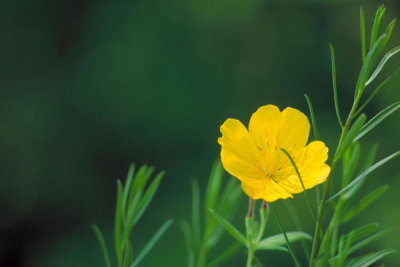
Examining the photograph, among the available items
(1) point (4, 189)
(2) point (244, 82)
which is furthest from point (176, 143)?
(1) point (4, 189)

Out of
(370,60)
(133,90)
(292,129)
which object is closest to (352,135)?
(370,60)

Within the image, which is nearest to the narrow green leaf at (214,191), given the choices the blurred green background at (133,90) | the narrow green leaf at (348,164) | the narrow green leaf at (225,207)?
the narrow green leaf at (225,207)

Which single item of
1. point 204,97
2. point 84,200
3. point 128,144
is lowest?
point 84,200

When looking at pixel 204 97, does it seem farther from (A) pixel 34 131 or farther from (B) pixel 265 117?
(B) pixel 265 117

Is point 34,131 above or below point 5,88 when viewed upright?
below

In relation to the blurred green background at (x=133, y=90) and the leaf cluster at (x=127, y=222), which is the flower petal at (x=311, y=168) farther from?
the blurred green background at (x=133, y=90)

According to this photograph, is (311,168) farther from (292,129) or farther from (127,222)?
(127,222)
